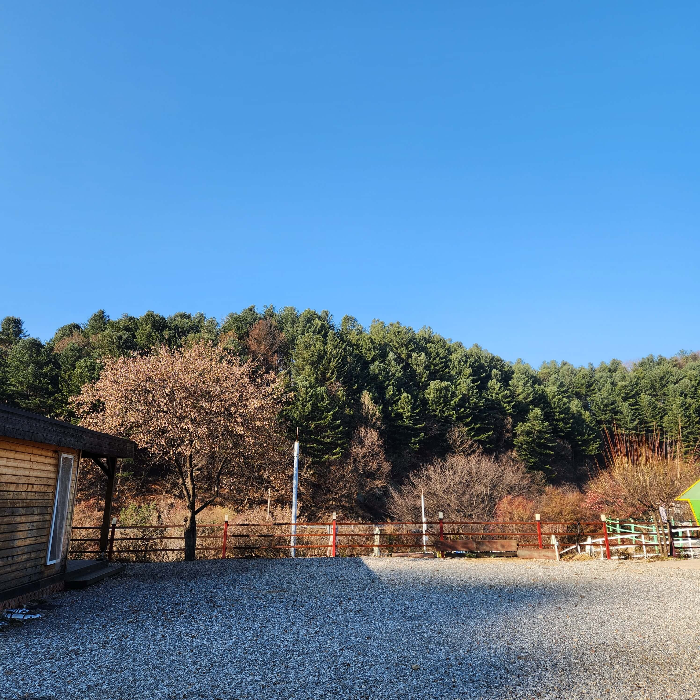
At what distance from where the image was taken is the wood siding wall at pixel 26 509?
899cm

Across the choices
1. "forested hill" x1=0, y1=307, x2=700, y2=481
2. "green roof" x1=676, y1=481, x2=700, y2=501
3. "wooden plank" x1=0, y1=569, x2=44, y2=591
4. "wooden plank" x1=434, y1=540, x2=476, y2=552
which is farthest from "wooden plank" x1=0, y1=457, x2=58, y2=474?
"forested hill" x1=0, y1=307, x2=700, y2=481

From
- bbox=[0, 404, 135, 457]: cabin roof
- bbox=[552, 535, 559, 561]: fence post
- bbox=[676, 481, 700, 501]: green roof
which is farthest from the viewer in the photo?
bbox=[676, 481, 700, 501]: green roof

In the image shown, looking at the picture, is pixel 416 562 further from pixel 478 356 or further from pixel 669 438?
pixel 478 356

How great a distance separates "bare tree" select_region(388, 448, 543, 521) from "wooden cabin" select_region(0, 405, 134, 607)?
2369 cm

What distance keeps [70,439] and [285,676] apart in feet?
22.5

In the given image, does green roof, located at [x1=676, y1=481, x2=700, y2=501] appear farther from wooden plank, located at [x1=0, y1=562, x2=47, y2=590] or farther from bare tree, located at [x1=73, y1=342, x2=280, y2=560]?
wooden plank, located at [x1=0, y1=562, x2=47, y2=590]

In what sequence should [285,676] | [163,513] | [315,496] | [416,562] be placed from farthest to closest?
[315,496], [163,513], [416,562], [285,676]

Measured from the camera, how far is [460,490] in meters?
33.1

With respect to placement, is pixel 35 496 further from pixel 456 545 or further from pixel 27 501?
pixel 456 545

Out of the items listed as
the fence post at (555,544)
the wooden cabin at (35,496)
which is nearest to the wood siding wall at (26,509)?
the wooden cabin at (35,496)

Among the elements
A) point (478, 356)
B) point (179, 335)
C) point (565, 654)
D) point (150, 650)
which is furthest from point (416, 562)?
point (478, 356)

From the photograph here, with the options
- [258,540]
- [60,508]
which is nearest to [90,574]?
[60,508]

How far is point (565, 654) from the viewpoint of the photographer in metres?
7.34

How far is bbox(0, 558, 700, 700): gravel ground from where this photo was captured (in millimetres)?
6070
